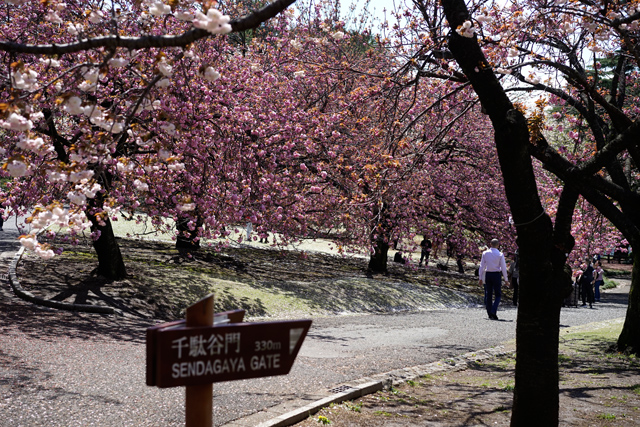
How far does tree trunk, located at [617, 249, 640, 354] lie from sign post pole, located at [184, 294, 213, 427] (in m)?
9.39

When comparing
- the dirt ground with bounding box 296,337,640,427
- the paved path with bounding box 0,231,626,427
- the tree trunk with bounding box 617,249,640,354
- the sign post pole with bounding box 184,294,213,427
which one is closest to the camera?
the sign post pole with bounding box 184,294,213,427

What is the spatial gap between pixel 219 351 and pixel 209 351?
0.17 feet

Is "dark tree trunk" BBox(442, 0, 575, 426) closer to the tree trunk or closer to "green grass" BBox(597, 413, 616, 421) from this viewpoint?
"green grass" BBox(597, 413, 616, 421)

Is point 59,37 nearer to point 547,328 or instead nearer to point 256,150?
point 256,150

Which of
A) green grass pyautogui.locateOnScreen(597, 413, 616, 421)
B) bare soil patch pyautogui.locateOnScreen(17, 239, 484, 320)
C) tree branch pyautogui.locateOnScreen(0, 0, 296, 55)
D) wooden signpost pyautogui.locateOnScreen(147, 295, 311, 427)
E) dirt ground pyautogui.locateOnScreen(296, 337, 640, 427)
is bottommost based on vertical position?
dirt ground pyautogui.locateOnScreen(296, 337, 640, 427)

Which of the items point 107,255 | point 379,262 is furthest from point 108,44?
point 379,262

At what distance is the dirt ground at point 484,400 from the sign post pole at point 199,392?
272cm

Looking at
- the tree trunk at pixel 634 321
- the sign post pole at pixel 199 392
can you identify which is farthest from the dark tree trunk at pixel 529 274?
the tree trunk at pixel 634 321

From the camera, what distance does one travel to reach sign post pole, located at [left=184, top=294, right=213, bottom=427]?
3.06m

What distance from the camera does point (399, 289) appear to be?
1823 centimetres

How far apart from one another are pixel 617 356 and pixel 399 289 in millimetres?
8286

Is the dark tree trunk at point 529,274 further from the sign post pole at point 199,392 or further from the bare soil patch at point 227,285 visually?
the bare soil patch at point 227,285

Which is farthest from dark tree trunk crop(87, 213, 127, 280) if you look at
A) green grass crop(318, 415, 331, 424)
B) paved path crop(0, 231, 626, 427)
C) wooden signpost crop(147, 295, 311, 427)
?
wooden signpost crop(147, 295, 311, 427)

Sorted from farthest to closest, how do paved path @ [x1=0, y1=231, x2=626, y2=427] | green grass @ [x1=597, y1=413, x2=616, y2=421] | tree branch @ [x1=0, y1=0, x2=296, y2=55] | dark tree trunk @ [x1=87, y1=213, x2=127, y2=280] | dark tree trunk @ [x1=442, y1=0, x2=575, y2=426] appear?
dark tree trunk @ [x1=87, y1=213, x2=127, y2=280] < green grass @ [x1=597, y1=413, x2=616, y2=421] < paved path @ [x1=0, y1=231, x2=626, y2=427] < dark tree trunk @ [x1=442, y1=0, x2=575, y2=426] < tree branch @ [x1=0, y1=0, x2=296, y2=55]
